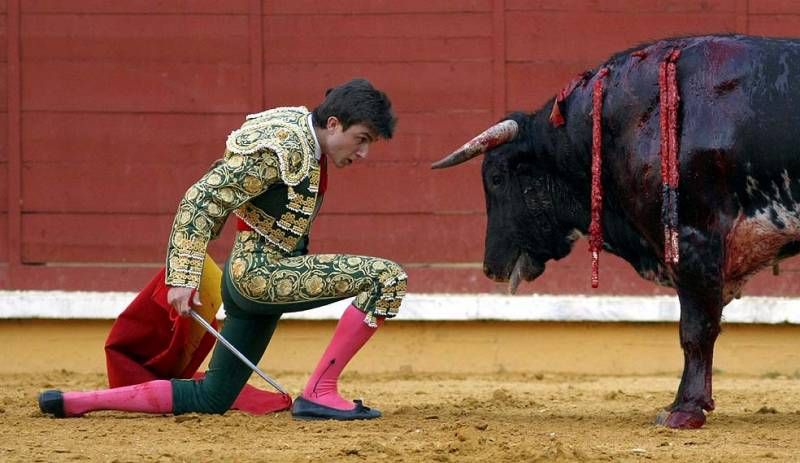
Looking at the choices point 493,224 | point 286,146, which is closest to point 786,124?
point 493,224

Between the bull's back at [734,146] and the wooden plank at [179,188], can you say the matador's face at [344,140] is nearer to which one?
the bull's back at [734,146]

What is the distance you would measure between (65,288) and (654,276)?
352 cm

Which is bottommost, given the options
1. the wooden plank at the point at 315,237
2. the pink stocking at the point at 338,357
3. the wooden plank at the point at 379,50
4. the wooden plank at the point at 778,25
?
the pink stocking at the point at 338,357

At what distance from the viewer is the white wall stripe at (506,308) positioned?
27.8ft

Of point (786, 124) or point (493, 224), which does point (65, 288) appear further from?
point (786, 124)

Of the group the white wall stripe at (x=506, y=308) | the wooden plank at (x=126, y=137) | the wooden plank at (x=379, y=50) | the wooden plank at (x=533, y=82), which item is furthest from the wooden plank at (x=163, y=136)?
the white wall stripe at (x=506, y=308)

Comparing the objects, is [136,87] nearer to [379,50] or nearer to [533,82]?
[379,50]

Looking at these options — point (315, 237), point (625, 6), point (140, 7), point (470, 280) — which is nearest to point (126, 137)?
point (140, 7)

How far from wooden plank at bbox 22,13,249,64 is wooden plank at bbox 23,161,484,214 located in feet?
1.81

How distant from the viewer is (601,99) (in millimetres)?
6191

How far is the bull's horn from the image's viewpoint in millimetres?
6531

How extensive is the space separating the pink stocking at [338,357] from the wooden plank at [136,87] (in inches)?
113

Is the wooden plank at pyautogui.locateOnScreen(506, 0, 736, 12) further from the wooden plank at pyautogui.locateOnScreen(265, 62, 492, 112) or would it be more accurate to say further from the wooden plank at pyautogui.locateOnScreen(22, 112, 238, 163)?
the wooden plank at pyautogui.locateOnScreen(22, 112, 238, 163)

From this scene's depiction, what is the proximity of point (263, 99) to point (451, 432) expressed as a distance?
134 inches
